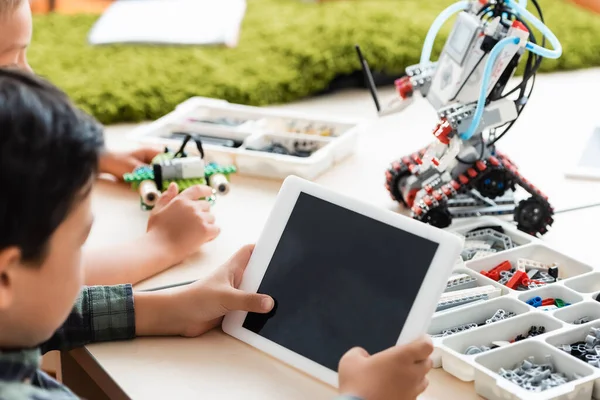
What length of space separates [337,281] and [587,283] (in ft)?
0.89

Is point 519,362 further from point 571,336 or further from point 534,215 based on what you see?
point 534,215

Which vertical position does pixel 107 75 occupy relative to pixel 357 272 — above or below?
below

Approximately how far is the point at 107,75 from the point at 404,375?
3.37 feet

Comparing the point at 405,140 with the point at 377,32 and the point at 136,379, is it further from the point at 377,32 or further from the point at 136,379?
the point at 136,379

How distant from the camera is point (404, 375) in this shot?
0.66 meters

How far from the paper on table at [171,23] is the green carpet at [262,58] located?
0.10ft

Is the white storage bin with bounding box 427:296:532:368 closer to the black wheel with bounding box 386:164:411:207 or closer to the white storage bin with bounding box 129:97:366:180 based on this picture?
the black wheel with bounding box 386:164:411:207

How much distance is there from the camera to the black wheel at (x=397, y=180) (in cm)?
106

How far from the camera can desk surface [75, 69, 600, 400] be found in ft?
2.38

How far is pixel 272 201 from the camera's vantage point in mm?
1115

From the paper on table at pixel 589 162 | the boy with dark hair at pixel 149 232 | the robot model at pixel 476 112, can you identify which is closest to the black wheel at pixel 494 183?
the robot model at pixel 476 112

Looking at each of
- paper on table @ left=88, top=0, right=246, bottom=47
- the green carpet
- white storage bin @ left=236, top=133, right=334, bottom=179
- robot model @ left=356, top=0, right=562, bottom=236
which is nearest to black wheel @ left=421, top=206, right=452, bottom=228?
robot model @ left=356, top=0, right=562, bottom=236

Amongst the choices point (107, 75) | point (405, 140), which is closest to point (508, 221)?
point (405, 140)

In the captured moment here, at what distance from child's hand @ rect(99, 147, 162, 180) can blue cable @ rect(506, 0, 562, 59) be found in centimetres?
51
